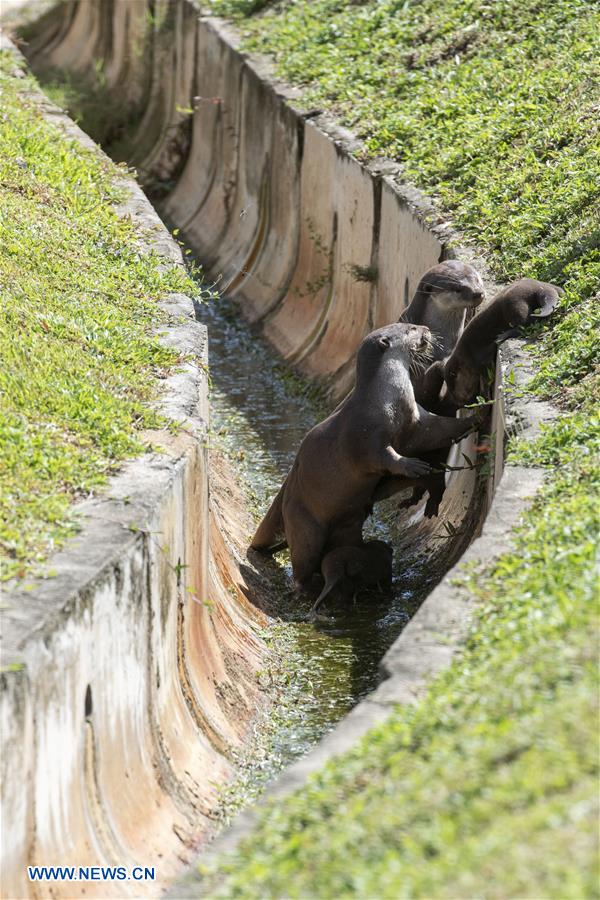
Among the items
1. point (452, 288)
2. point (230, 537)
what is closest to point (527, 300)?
point (452, 288)

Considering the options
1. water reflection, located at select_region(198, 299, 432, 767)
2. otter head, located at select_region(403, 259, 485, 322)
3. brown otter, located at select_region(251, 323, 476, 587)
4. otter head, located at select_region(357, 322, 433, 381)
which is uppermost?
otter head, located at select_region(403, 259, 485, 322)

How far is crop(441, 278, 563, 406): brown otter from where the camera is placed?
297 inches

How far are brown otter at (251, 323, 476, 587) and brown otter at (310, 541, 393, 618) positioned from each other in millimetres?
110

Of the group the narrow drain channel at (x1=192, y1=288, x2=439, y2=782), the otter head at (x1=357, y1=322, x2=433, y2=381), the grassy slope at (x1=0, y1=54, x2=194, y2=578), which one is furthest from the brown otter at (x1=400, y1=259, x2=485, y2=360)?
the grassy slope at (x1=0, y1=54, x2=194, y2=578)

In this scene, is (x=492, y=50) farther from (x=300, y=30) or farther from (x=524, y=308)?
(x=524, y=308)

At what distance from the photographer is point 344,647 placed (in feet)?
23.7

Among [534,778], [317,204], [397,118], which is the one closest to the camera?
[534,778]

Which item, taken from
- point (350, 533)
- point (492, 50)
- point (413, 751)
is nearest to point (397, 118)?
point (492, 50)

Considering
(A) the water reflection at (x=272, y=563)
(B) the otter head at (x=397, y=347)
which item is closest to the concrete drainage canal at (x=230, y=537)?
Result: (A) the water reflection at (x=272, y=563)

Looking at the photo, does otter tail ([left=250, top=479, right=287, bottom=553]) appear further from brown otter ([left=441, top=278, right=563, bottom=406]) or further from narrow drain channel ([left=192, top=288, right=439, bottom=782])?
brown otter ([left=441, top=278, right=563, bottom=406])

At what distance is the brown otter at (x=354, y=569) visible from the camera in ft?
25.1

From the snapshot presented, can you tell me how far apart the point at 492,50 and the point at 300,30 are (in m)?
3.33

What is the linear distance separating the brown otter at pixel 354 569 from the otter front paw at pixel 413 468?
0.76 meters

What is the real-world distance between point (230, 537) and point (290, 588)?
1.53 ft
